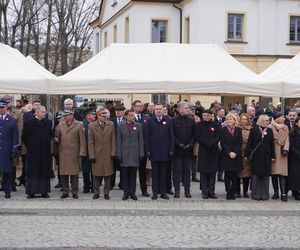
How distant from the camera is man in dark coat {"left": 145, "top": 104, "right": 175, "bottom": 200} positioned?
45.0 ft

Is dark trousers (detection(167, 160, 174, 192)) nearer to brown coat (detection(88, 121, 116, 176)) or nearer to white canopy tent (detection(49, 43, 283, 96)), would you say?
brown coat (detection(88, 121, 116, 176))

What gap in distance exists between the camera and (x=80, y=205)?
12.9m

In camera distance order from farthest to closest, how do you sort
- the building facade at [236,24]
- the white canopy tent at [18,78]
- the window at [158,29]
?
the window at [158,29]
the building facade at [236,24]
the white canopy tent at [18,78]

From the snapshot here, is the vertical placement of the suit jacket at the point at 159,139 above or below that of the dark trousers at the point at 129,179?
above

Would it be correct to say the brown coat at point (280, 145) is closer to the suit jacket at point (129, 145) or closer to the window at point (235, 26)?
the suit jacket at point (129, 145)

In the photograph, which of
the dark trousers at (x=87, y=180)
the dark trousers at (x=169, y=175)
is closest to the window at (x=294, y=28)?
the dark trousers at (x=169, y=175)

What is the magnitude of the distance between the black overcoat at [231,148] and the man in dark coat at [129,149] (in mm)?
1720

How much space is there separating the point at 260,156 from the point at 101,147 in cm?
333

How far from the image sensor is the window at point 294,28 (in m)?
38.6

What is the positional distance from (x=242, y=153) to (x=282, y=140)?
894 mm

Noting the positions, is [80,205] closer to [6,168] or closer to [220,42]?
[6,168]

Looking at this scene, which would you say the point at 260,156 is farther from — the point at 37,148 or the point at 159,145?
the point at 37,148

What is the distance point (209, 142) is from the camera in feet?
45.1

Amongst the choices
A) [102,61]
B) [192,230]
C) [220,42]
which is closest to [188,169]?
[192,230]
